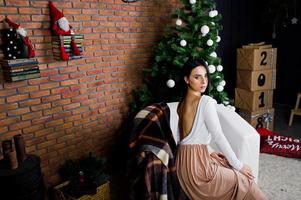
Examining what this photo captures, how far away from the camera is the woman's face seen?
1770 mm

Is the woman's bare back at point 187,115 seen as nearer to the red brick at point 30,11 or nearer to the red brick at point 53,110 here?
the red brick at point 53,110

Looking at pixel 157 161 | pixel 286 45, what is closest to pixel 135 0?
pixel 157 161

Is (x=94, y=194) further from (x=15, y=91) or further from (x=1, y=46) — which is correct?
(x=1, y=46)

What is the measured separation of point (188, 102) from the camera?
1.79m

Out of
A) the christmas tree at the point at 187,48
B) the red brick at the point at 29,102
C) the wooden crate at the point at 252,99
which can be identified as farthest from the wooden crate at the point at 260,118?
the red brick at the point at 29,102

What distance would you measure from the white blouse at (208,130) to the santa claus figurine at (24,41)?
4.17ft

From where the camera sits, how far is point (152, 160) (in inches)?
68.3

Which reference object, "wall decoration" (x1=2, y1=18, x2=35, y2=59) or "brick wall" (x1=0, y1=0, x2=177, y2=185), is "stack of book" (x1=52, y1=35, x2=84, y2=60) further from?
"wall decoration" (x1=2, y1=18, x2=35, y2=59)

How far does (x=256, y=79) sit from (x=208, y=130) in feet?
8.03

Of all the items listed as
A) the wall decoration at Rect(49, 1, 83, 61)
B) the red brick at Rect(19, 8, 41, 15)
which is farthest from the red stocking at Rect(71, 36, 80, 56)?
the red brick at Rect(19, 8, 41, 15)

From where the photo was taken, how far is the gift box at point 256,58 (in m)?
3.80

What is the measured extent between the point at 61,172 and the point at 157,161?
1175 mm

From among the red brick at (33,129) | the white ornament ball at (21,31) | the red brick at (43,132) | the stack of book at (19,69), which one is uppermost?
the white ornament ball at (21,31)

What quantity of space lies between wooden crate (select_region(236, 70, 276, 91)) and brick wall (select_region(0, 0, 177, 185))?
4.90ft
